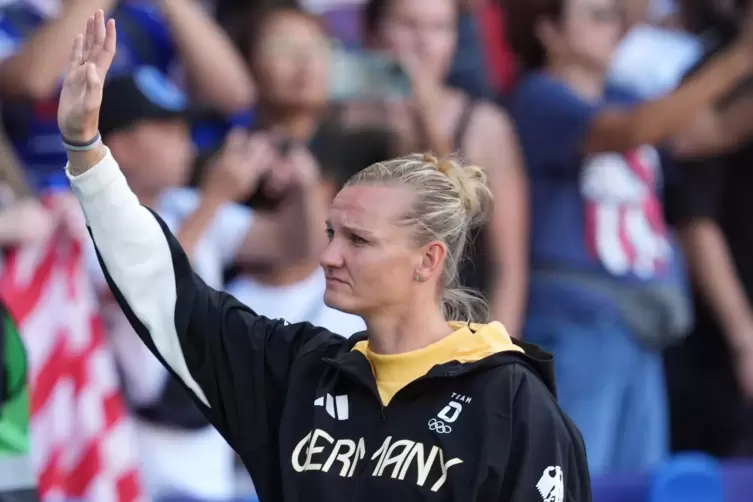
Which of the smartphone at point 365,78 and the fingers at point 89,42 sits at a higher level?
the smartphone at point 365,78

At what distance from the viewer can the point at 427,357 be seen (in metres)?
2.45

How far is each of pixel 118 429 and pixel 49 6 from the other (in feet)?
4.82

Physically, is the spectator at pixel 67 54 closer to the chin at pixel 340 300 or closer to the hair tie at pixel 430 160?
the hair tie at pixel 430 160

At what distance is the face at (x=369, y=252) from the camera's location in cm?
242

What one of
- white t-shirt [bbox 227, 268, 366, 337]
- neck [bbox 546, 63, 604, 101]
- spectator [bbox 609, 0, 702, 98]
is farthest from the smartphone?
spectator [bbox 609, 0, 702, 98]

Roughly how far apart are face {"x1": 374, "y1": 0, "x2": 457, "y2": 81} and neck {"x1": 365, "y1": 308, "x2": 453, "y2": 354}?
2202 millimetres

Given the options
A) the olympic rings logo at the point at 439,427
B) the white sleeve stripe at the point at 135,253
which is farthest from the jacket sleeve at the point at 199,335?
the olympic rings logo at the point at 439,427

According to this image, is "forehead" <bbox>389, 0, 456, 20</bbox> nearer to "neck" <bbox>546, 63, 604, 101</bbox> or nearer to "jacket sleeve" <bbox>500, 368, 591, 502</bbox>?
"neck" <bbox>546, 63, 604, 101</bbox>

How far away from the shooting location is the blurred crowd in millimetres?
3795

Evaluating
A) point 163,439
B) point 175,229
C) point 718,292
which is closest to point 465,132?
point 175,229

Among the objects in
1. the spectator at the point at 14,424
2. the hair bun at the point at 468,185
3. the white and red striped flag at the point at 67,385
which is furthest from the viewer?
the white and red striped flag at the point at 67,385

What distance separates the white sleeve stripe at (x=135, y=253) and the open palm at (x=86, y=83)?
0.28 ft

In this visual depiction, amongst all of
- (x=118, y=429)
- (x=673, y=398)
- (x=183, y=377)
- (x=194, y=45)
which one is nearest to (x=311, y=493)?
(x=183, y=377)

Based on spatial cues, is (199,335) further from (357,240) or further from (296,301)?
(296,301)
